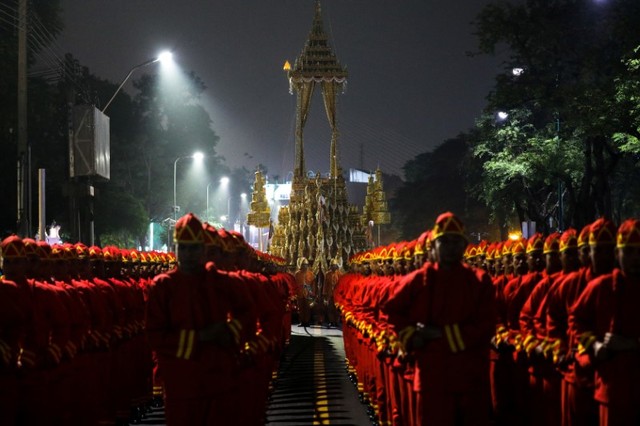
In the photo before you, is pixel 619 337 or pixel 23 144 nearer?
pixel 619 337

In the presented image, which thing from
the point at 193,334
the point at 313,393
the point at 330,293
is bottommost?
the point at 313,393

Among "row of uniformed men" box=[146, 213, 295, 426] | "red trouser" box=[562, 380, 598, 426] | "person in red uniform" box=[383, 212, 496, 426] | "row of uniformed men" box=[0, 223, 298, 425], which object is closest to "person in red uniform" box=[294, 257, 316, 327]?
"row of uniformed men" box=[0, 223, 298, 425]

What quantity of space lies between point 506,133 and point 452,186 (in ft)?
116

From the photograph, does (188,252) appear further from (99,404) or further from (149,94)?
(149,94)

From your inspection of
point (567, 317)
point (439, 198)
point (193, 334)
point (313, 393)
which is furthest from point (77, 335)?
point (439, 198)

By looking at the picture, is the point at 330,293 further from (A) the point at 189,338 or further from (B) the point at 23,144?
(A) the point at 189,338

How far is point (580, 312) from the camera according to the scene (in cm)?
830

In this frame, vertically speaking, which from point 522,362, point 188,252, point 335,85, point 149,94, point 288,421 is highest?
point 149,94

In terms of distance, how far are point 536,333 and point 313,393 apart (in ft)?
27.8

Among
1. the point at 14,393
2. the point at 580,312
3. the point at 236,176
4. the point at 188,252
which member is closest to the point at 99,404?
the point at 14,393

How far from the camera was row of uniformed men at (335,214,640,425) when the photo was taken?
794 cm

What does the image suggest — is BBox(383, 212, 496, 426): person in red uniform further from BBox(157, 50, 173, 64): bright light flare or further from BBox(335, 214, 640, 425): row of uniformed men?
BBox(157, 50, 173, 64): bright light flare

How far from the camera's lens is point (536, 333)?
32.6 ft

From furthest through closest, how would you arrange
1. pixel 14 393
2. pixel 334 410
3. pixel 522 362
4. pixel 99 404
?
1. pixel 334 410
2. pixel 99 404
3. pixel 522 362
4. pixel 14 393
